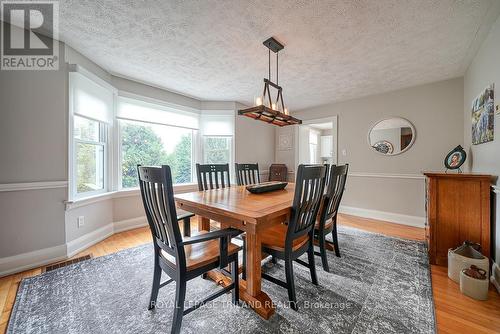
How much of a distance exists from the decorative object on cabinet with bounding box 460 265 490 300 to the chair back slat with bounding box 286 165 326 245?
4.53 feet

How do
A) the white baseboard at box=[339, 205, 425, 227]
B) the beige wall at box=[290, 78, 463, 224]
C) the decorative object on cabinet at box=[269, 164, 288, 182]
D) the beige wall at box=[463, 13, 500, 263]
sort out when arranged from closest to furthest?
the beige wall at box=[463, 13, 500, 263] → the beige wall at box=[290, 78, 463, 224] → the white baseboard at box=[339, 205, 425, 227] → the decorative object on cabinet at box=[269, 164, 288, 182]

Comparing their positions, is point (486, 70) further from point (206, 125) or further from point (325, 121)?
point (206, 125)

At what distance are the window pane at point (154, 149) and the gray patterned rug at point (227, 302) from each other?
1558 mm

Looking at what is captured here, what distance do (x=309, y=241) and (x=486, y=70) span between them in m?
2.61

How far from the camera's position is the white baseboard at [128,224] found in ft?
10.2

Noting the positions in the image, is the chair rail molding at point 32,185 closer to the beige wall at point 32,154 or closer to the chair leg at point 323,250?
the beige wall at point 32,154

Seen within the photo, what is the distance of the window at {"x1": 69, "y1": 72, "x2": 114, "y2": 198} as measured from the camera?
240 cm

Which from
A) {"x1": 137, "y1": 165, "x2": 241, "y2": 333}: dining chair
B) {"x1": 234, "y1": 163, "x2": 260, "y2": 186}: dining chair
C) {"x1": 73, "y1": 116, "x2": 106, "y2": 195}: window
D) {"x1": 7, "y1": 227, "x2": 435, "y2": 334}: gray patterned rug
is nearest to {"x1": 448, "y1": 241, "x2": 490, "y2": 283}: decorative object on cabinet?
{"x1": 7, "y1": 227, "x2": 435, "y2": 334}: gray patterned rug

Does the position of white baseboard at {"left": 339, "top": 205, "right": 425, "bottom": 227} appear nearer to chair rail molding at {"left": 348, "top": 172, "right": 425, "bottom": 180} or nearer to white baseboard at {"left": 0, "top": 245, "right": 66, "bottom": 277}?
chair rail molding at {"left": 348, "top": 172, "right": 425, "bottom": 180}

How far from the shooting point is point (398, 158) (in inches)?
144

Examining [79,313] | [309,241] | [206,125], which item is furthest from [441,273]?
[206,125]

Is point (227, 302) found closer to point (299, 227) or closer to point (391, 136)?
point (299, 227)

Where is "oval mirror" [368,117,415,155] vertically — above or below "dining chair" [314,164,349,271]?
above

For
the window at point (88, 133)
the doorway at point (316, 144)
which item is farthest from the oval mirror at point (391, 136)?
the window at point (88, 133)
